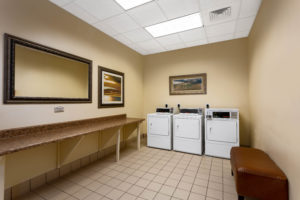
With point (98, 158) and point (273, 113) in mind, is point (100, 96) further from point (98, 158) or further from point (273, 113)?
point (273, 113)

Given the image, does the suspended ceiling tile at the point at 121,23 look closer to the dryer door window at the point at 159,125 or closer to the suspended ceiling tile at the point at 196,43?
the suspended ceiling tile at the point at 196,43

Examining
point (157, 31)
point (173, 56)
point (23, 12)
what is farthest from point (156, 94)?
point (23, 12)

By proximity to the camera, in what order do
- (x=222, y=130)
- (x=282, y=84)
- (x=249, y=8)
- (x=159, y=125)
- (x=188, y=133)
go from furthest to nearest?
1. (x=159, y=125)
2. (x=188, y=133)
3. (x=222, y=130)
4. (x=249, y=8)
5. (x=282, y=84)

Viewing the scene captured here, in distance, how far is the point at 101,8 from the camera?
238 centimetres

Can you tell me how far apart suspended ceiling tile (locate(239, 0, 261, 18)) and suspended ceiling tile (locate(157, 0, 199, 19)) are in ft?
2.68

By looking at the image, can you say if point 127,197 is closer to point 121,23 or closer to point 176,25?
point 121,23

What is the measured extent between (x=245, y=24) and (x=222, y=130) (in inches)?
94.6

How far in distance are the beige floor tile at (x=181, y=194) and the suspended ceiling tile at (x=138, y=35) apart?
3.26m

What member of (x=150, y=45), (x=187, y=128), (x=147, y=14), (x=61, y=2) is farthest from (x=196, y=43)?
(x=61, y=2)

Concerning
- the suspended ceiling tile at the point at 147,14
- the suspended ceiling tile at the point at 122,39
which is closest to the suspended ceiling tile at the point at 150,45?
the suspended ceiling tile at the point at 122,39

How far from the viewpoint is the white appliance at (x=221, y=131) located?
9.59 feet

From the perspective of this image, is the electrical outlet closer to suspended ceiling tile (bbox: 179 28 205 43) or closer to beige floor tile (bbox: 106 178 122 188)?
beige floor tile (bbox: 106 178 122 188)

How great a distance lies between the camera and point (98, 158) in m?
3.02

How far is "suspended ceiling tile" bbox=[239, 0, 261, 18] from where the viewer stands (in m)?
2.27
